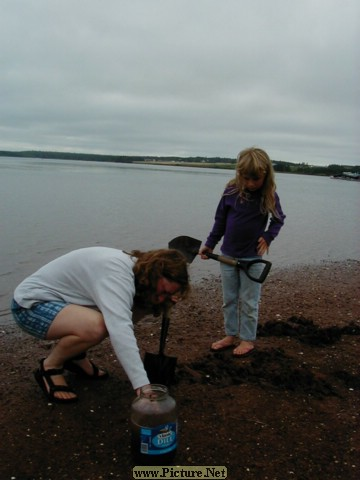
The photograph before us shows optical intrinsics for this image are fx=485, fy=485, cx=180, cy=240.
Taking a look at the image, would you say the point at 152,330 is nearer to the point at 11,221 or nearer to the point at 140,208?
the point at 11,221

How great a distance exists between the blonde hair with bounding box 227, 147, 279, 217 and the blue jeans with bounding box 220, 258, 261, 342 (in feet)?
2.14

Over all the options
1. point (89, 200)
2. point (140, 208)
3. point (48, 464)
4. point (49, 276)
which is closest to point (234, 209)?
point (49, 276)

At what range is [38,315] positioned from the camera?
3418 millimetres

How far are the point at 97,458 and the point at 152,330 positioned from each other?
2.46 m

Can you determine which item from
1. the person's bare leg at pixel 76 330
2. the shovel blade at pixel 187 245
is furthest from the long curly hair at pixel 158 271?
the shovel blade at pixel 187 245

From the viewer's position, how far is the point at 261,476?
2.86 metres

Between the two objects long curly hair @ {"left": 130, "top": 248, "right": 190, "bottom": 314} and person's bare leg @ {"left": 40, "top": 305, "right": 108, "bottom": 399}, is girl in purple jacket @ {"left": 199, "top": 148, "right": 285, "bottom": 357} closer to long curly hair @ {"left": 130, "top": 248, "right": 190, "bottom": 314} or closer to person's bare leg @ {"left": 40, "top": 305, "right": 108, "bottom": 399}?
long curly hair @ {"left": 130, "top": 248, "right": 190, "bottom": 314}

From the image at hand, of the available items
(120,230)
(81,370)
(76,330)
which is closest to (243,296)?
(81,370)

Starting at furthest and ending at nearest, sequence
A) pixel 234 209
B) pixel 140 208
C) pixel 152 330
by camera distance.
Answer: pixel 140 208 → pixel 152 330 → pixel 234 209

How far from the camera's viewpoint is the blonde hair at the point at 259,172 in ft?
13.6

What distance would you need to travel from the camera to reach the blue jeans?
4469 mm

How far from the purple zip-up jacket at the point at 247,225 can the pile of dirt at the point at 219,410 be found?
1017 mm

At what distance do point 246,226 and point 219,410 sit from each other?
5.40 feet

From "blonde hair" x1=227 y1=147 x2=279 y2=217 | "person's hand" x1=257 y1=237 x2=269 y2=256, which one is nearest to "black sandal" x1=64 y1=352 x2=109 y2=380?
"person's hand" x1=257 y1=237 x2=269 y2=256
